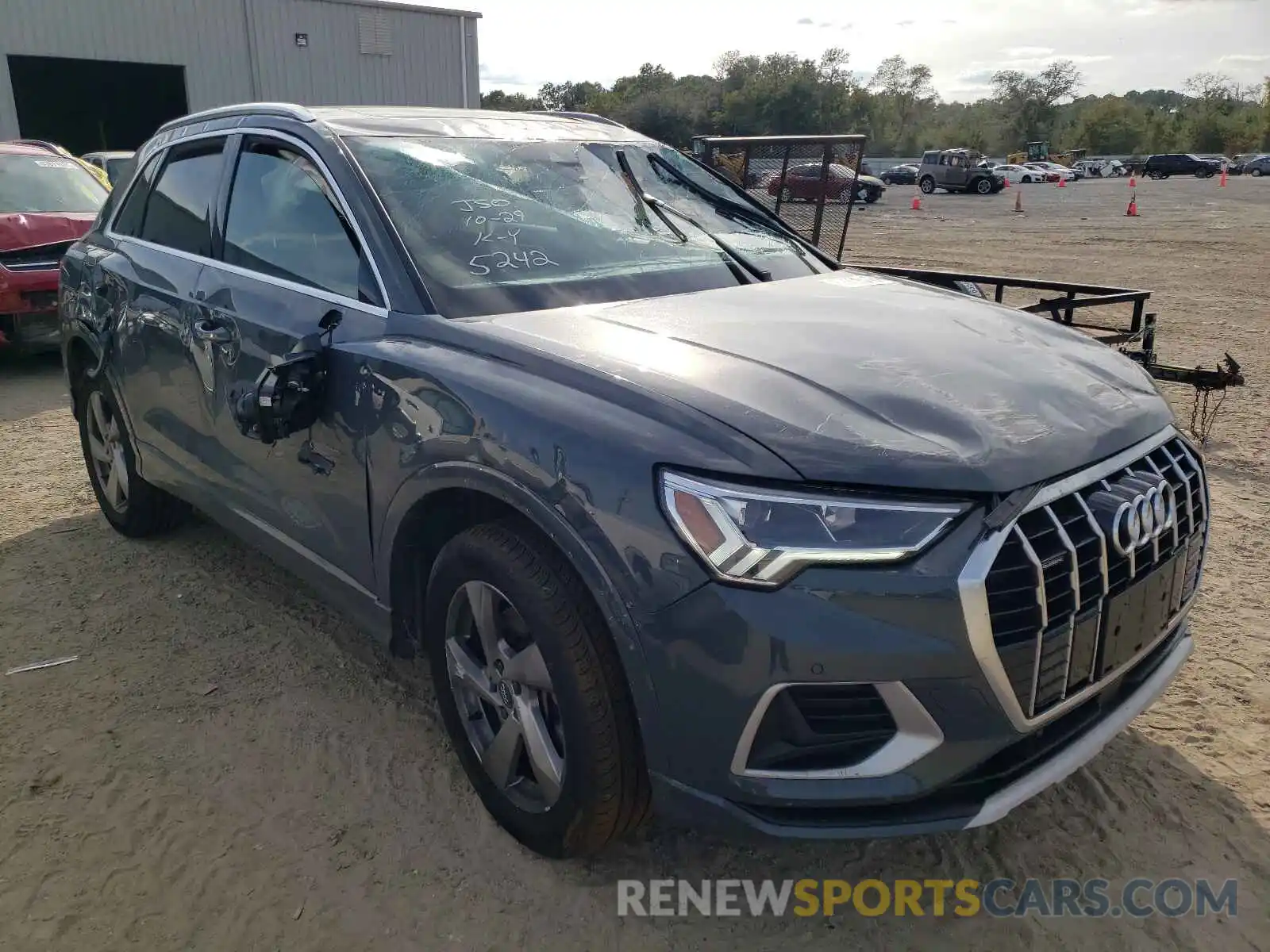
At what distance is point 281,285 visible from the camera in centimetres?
304

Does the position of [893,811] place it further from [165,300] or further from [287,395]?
[165,300]

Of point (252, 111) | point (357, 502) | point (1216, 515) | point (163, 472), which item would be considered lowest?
point (1216, 515)

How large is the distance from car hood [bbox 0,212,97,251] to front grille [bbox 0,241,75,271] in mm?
32

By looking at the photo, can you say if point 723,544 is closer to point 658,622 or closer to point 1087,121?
point 658,622

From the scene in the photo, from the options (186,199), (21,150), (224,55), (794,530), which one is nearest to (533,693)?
(794,530)

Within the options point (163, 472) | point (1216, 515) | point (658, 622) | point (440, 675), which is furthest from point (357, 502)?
point (1216, 515)

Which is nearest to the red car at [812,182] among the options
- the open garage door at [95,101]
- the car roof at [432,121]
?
the car roof at [432,121]

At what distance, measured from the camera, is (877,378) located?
2.24 metres

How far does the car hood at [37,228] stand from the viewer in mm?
7938

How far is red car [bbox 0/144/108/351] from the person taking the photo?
7.72m

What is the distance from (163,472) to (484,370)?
7.32ft

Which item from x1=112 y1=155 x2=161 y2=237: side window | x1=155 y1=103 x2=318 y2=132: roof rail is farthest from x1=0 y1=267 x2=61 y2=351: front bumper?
x1=155 y1=103 x2=318 y2=132: roof rail

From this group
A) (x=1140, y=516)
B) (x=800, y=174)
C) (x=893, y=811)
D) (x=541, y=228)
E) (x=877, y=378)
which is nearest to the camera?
(x=893, y=811)

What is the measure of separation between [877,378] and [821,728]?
0.82 metres
